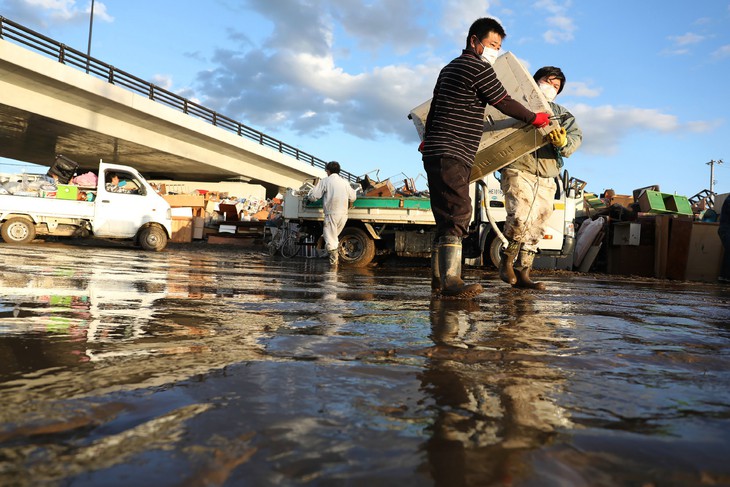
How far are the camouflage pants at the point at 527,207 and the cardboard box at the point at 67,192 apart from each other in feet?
42.2

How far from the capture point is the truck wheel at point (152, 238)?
50.6 feet

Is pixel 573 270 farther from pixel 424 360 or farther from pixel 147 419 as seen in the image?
pixel 147 419

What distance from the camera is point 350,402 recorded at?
1.38m

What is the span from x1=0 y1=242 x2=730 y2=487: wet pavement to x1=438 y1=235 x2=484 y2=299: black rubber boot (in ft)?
4.18

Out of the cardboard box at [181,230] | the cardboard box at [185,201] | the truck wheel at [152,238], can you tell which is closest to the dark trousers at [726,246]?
the truck wheel at [152,238]

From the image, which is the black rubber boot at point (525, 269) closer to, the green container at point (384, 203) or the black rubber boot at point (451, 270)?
the black rubber boot at point (451, 270)

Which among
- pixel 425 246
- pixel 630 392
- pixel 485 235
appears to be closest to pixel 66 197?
pixel 425 246

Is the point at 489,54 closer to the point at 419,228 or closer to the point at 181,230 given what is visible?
the point at 419,228

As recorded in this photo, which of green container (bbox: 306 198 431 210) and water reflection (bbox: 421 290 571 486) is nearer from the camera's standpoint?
water reflection (bbox: 421 290 571 486)

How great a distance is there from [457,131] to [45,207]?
1375 cm

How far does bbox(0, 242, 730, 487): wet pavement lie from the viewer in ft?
3.22

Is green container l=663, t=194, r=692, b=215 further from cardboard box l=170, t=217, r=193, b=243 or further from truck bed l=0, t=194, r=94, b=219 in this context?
cardboard box l=170, t=217, r=193, b=243

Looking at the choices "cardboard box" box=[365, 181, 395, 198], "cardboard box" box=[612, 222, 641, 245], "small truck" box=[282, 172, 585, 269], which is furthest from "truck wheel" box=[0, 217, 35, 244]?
"cardboard box" box=[612, 222, 641, 245]

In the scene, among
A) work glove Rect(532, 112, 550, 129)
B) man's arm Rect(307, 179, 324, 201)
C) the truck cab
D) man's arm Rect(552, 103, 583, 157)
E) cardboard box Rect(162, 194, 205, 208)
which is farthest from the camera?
cardboard box Rect(162, 194, 205, 208)
